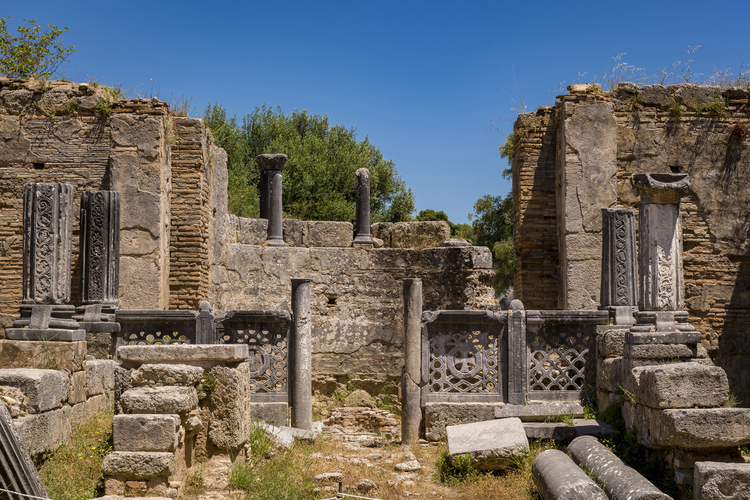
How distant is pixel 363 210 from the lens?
12961 mm

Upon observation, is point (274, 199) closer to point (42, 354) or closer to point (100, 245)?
point (100, 245)

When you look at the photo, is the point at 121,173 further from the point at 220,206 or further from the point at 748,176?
the point at 748,176

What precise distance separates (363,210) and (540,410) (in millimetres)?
6226

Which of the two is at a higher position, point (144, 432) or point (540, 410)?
point (144, 432)

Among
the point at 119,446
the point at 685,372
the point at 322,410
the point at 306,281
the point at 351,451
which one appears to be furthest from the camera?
the point at 322,410

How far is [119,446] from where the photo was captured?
485 centimetres

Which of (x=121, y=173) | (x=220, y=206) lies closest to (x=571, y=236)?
(x=220, y=206)

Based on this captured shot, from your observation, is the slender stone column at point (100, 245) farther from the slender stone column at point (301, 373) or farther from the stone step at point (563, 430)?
the stone step at point (563, 430)

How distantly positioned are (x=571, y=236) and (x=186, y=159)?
20.0 feet

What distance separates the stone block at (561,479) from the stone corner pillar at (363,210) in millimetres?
6885

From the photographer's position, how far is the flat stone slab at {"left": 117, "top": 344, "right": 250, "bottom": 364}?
17.7ft

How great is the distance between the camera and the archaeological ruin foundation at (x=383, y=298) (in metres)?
5.50

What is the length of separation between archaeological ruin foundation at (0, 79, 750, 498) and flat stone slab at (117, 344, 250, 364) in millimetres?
17

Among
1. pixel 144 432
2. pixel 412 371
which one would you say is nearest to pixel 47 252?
pixel 144 432
